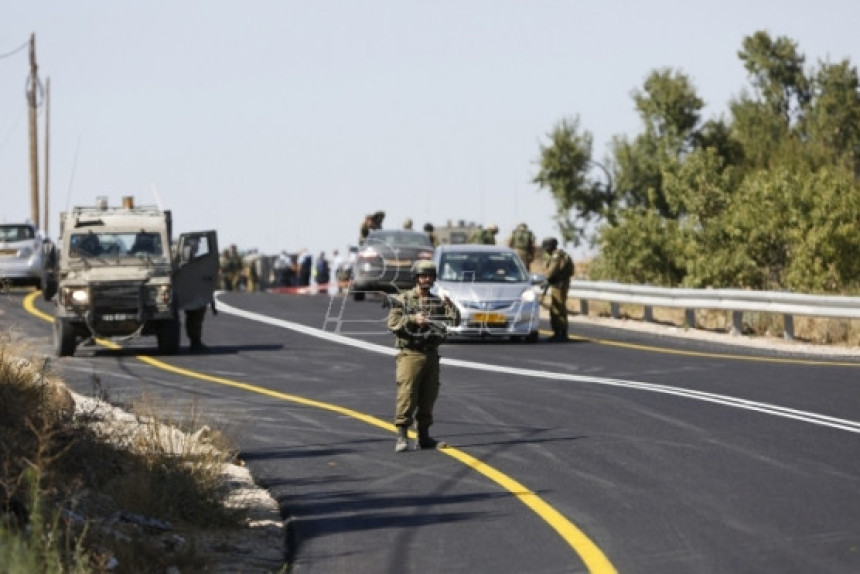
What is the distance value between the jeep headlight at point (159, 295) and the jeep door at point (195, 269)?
0.16m

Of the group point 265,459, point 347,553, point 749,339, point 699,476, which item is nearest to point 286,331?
point 749,339

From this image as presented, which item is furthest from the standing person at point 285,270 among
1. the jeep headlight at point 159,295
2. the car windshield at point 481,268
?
the jeep headlight at point 159,295

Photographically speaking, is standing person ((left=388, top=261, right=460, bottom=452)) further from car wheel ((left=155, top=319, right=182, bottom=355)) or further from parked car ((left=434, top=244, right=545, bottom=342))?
parked car ((left=434, top=244, right=545, bottom=342))

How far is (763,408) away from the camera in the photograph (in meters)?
19.1

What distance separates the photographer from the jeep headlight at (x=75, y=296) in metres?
27.0

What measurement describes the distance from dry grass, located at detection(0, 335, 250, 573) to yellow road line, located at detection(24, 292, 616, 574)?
2035mm

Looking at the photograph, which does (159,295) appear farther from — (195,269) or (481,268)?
(481,268)

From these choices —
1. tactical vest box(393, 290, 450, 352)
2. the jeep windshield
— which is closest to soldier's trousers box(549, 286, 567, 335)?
the jeep windshield

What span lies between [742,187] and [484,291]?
20.1 meters

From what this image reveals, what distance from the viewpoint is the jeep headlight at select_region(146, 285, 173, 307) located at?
1067 inches

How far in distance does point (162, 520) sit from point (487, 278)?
1891 cm

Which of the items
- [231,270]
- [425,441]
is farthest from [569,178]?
[425,441]

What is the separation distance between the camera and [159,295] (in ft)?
88.9

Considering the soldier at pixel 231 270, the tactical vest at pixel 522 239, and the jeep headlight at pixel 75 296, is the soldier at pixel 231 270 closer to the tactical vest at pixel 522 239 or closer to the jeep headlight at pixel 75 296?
the tactical vest at pixel 522 239
